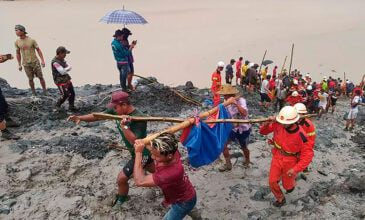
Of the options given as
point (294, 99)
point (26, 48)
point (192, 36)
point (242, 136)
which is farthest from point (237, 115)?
point (192, 36)

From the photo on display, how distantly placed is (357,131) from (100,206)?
772 centimetres

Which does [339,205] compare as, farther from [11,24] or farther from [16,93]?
[11,24]

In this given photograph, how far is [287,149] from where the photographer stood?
4.09 meters

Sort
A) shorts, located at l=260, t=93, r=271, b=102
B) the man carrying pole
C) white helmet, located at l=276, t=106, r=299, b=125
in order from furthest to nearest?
shorts, located at l=260, t=93, r=271, b=102 < the man carrying pole < white helmet, located at l=276, t=106, r=299, b=125

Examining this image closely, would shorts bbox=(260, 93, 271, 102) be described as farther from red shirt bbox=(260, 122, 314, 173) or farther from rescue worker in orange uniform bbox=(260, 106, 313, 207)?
red shirt bbox=(260, 122, 314, 173)

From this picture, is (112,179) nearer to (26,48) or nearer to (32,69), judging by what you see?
(32,69)

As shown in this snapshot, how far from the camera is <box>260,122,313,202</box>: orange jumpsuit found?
3988 millimetres

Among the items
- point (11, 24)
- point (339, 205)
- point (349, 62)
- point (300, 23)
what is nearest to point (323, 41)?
point (349, 62)

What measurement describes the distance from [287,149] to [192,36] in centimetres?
2601

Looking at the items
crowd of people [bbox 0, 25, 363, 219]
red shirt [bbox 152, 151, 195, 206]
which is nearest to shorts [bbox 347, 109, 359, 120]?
Answer: crowd of people [bbox 0, 25, 363, 219]

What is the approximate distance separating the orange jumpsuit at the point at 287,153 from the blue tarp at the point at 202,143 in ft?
3.09

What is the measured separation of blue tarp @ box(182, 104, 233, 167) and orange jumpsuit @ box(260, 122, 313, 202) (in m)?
0.94

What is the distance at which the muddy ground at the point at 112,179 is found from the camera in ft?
13.9

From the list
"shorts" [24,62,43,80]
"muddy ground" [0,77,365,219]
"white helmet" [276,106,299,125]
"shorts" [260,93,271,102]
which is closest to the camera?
"white helmet" [276,106,299,125]
